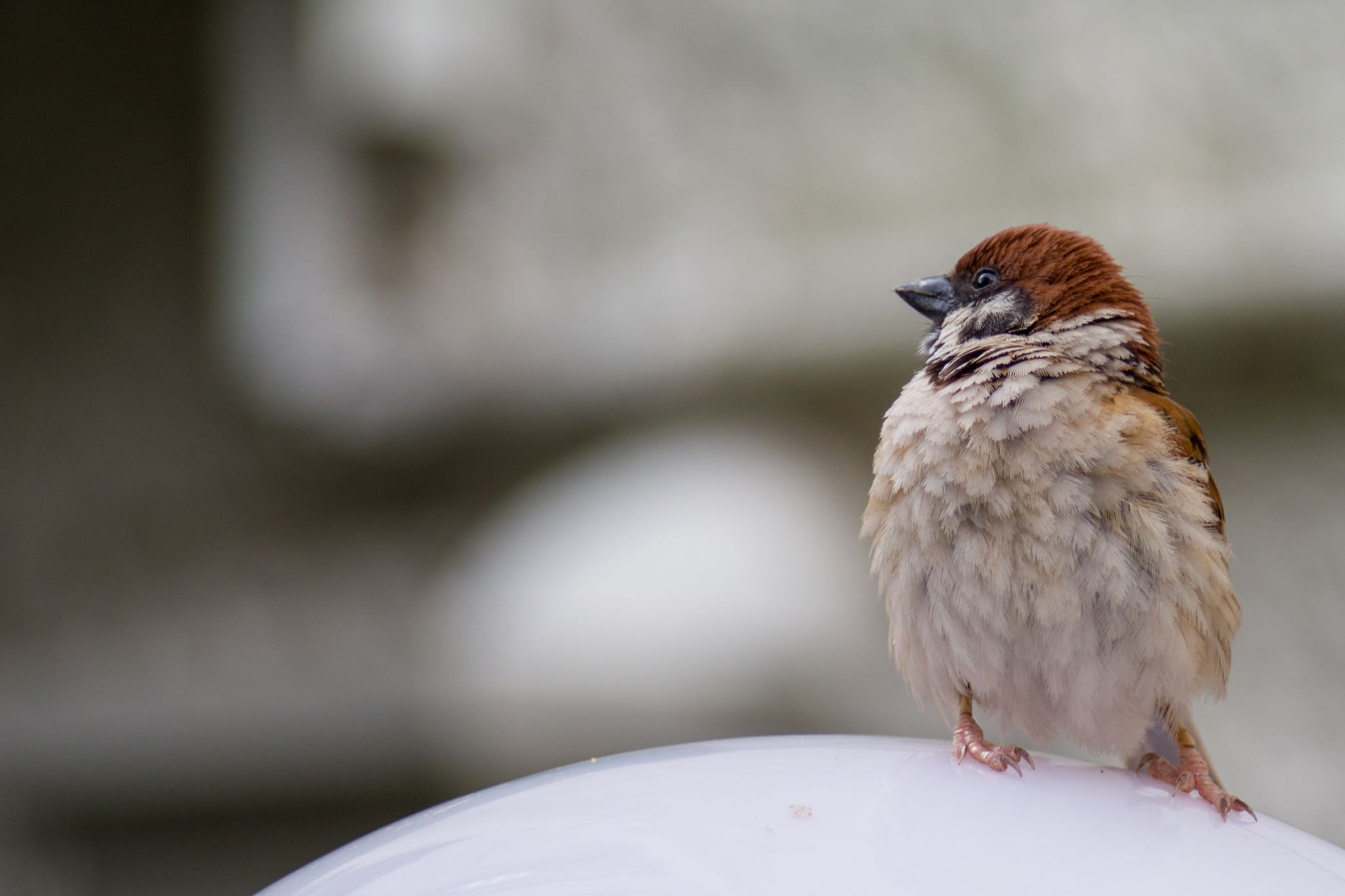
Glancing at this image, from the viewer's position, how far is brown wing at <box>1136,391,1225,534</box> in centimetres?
83

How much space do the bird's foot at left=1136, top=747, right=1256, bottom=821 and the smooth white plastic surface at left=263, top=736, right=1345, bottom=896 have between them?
5cm

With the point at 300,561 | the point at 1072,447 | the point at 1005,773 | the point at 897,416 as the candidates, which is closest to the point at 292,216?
the point at 300,561

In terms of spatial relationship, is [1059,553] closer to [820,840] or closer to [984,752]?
[984,752]

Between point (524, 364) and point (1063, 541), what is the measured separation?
1783 millimetres

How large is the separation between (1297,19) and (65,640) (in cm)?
289

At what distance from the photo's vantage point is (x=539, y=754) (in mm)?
2123

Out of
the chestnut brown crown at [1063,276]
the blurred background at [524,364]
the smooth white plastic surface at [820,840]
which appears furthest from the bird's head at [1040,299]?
the blurred background at [524,364]

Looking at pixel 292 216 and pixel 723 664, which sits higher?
pixel 292 216

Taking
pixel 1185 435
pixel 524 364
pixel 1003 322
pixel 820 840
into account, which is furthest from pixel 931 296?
pixel 524 364

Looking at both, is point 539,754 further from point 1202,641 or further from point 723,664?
point 1202,641

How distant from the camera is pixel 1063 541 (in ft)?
2.47

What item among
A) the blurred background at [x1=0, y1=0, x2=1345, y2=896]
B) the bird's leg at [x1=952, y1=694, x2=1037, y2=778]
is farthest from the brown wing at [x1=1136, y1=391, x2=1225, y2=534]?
the blurred background at [x1=0, y1=0, x2=1345, y2=896]

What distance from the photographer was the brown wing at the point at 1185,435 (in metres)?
0.83

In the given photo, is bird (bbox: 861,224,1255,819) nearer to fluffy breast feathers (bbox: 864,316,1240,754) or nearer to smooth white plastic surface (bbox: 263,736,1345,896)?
fluffy breast feathers (bbox: 864,316,1240,754)
